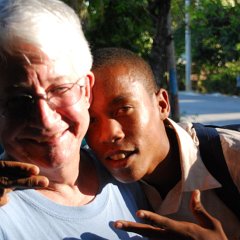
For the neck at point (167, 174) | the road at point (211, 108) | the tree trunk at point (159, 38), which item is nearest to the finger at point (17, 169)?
the neck at point (167, 174)

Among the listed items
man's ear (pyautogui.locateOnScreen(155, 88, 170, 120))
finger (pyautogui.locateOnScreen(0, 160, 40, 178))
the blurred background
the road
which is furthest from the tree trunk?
the road

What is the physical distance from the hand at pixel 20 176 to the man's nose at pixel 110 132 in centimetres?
67

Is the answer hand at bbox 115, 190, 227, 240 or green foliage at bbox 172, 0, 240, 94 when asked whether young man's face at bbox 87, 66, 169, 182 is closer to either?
hand at bbox 115, 190, 227, 240

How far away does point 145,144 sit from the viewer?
87.4 inches

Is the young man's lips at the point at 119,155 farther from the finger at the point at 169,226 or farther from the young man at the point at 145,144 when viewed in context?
the finger at the point at 169,226

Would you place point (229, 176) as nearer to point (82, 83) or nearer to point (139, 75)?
point (139, 75)

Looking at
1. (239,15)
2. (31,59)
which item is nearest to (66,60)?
(31,59)

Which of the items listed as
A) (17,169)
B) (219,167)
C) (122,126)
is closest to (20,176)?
(17,169)

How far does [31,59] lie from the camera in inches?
62.3

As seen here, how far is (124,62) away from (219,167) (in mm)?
646

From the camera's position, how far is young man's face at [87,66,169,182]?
2.08 m

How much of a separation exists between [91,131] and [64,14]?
590mm

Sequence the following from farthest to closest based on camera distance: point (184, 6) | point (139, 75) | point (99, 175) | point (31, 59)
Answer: point (184, 6)
point (139, 75)
point (99, 175)
point (31, 59)

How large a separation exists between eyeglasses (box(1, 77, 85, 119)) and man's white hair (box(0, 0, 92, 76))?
91mm
